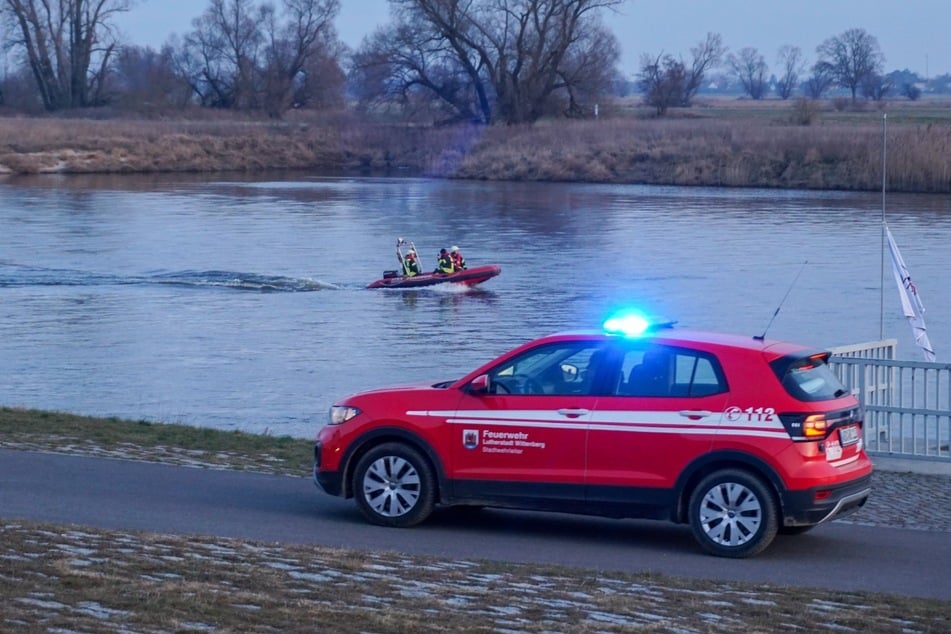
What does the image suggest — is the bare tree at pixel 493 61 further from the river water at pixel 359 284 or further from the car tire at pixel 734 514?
the car tire at pixel 734 514

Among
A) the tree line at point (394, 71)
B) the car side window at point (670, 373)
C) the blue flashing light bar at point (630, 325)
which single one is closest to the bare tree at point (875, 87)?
the tree line at point (394, 71)

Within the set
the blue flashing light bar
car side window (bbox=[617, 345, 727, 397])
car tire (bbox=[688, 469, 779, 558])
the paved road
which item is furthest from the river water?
the paved road

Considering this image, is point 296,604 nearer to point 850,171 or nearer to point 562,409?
point 562,409

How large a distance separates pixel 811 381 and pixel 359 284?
88.1 ft

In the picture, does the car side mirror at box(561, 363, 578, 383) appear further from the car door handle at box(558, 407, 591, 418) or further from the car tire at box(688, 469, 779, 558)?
the car tire at box(688, 469, 779, 558)

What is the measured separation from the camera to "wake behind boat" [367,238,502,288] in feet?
111

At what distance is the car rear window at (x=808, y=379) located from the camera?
9336 millimetres

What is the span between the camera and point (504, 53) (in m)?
83.3

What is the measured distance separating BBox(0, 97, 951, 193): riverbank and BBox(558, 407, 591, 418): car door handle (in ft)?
169

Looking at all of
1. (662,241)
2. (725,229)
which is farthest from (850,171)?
(662,241)

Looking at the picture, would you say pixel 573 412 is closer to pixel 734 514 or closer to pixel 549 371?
pixel 549 371

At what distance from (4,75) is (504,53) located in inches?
1876

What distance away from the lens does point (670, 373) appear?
955cm

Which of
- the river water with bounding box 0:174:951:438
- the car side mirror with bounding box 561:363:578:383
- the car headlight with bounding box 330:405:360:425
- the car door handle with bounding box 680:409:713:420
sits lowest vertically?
the river water with bounding box 0:174:951:438
